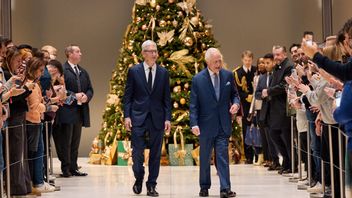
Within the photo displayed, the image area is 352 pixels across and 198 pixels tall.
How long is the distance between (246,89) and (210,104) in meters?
5.69

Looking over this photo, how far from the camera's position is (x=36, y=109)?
996cm

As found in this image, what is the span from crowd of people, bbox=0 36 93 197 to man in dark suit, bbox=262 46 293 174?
291cm

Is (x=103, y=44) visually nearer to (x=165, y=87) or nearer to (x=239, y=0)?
(x=239, y=0)

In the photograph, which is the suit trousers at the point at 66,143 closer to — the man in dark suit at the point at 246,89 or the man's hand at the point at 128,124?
the man's hand at the point at 128,124

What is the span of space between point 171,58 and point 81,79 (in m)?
2.14

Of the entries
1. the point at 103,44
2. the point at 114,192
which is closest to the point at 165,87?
the point at 114,192

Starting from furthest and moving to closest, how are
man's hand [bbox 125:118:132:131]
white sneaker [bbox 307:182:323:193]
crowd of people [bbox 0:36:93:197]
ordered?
man's hand [bbox 125:118:132:131] < white sneaker [bbox 307:182:323:193] < crowd of people [bbox 0:36:93:197]

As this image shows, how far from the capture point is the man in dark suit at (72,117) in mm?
12922

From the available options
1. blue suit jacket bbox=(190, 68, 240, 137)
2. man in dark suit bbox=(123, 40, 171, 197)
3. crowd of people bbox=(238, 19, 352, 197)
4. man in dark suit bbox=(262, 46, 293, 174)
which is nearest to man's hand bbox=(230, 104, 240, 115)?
blue suit jacket bbox=(190, 68, 240, 137)

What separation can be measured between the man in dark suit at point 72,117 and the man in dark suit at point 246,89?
11.1 feet

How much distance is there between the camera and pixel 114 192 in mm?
10523

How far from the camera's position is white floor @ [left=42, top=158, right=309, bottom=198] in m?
10.3

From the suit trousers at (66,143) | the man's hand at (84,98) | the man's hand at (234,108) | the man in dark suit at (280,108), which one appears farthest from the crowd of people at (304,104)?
the suit trousers at (66,143)

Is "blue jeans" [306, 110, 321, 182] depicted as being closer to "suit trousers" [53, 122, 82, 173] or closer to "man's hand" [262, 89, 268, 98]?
"man's hand" [262, 89, 268, 98]
